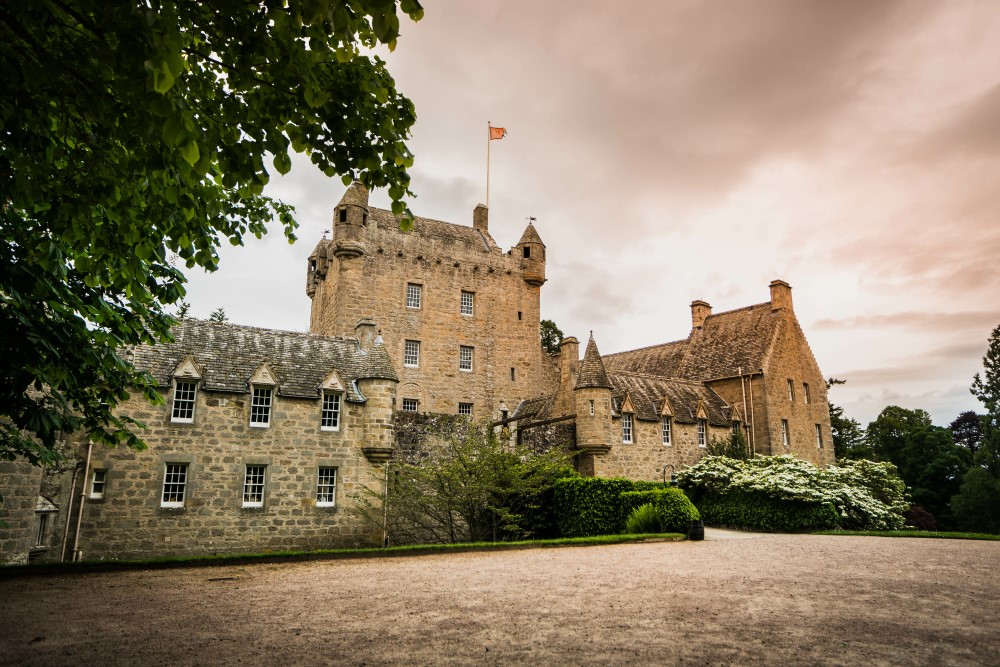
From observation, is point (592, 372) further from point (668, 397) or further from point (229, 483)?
point (229, 483)

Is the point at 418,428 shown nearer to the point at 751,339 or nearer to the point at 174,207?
the point at 174,207

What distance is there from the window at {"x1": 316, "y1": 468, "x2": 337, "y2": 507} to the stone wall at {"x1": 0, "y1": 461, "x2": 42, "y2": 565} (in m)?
8.02

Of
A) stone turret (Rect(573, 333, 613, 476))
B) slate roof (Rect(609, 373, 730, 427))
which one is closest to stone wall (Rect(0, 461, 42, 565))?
stone turret (Rect(573, 333, 613, 476))

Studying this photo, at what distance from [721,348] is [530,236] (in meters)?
12.8

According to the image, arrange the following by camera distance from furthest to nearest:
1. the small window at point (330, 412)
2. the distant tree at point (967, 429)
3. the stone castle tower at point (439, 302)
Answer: the distant tree at point (967, 429) < the stone castle tower at point (439, 302) < the small window at point (330, 412)

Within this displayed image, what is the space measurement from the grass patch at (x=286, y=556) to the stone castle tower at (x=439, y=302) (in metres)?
14.5

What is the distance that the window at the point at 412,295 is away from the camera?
32625mm

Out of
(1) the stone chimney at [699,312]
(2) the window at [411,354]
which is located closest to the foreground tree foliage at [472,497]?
(2) the window at [411,354]

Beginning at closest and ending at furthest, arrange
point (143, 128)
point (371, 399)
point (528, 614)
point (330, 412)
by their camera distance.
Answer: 1. point (143, 128)
2. point (528, 614)
3. point (330, 412)
4. point (371, 399)

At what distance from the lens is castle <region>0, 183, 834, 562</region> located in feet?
59.7

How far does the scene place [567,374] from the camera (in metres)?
28.0

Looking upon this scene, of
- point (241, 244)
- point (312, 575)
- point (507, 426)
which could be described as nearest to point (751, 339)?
point (507, 426)

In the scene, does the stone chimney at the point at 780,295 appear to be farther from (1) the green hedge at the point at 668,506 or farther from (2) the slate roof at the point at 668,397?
(1) the green hedge at the point at 668,506

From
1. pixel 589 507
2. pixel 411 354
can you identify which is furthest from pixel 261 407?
pixel 411 354
